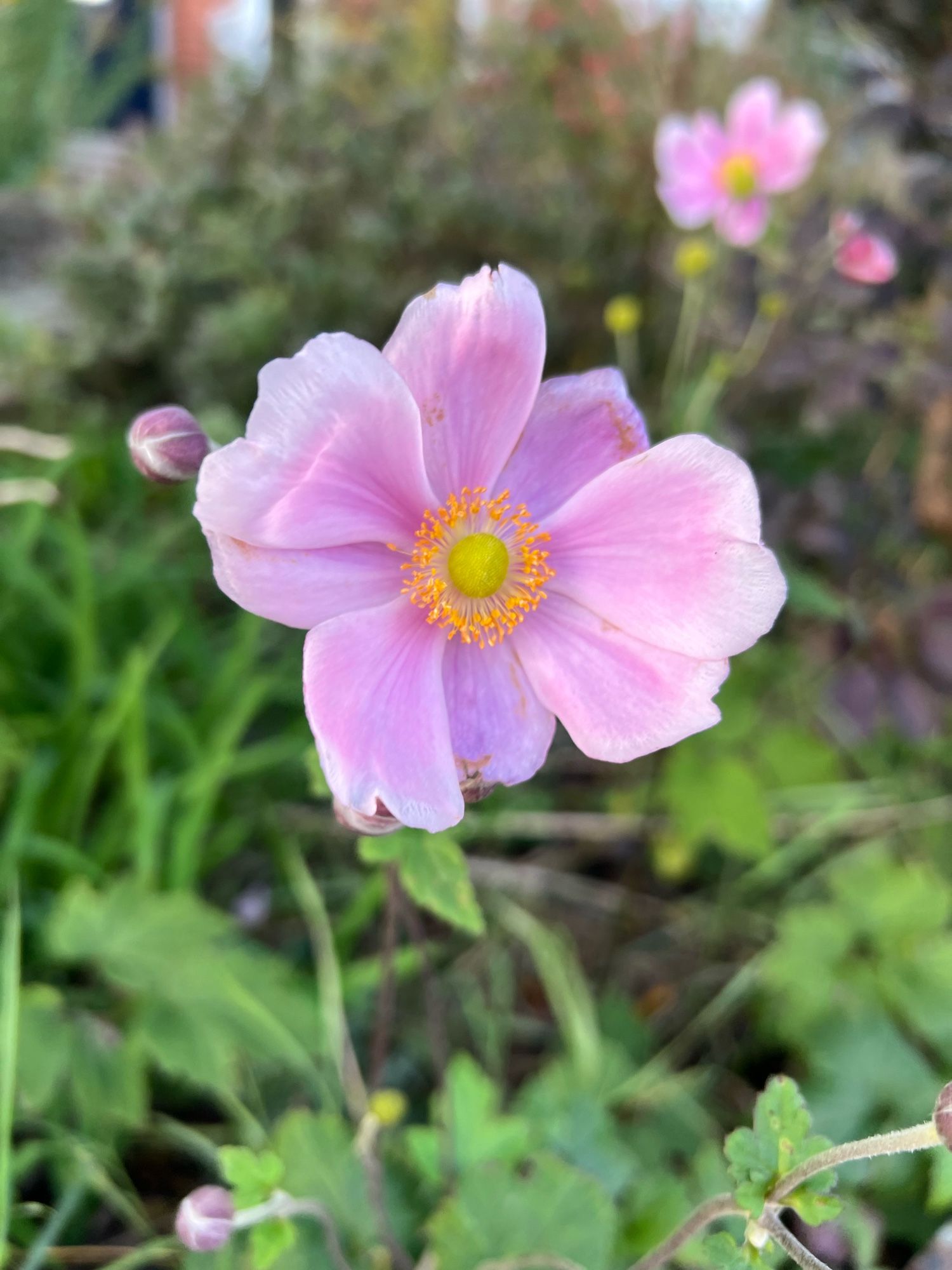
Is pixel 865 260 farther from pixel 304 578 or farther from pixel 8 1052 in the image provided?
pixel 8 1052

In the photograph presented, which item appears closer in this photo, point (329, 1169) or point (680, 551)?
point (680, 551)

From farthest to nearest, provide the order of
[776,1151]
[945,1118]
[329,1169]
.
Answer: [329,1169] < [776,1151] < [945,1118]

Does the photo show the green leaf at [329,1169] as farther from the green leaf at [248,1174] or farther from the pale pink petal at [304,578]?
the pale pink petal at [304,578]

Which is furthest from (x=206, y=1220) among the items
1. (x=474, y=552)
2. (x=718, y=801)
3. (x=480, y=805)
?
(x=718, y=801)

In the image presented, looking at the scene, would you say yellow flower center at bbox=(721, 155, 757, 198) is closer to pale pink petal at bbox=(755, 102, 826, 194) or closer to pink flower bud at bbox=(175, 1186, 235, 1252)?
pale pink petal at bbox=(755, 102, 826, 194)

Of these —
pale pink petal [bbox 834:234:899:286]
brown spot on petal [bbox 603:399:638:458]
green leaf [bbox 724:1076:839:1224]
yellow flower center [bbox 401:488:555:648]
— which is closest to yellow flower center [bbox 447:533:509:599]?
yellow flower center [bbox 401:488:555:648]

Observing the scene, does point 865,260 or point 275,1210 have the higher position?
point 865,260

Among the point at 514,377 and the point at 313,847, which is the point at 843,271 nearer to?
the point at 514,377

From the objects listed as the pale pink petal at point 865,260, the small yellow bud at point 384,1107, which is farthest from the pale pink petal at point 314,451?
the pale pink petal at point 865,260
